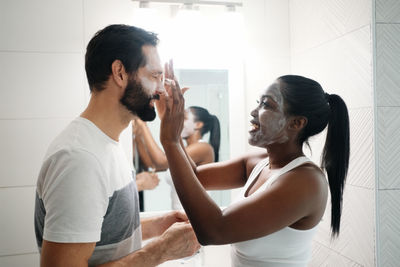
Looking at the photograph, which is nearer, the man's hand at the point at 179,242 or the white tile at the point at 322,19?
Result: the man's hand at the point at 179,242

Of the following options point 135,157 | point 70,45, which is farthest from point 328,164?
point 70,45

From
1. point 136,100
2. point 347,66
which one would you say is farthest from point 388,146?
point 136,100

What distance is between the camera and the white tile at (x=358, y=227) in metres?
1.07

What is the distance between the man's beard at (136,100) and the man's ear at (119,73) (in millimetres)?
15

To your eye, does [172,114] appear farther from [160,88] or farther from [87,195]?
[87,195]

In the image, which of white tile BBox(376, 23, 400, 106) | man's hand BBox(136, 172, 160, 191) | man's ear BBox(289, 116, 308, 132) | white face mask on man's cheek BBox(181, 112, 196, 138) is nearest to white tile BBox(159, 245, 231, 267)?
man's hand BBox(136, 172, 160, 191)

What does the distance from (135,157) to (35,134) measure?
0.37 metres

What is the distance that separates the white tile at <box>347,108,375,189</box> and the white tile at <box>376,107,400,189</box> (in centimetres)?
2

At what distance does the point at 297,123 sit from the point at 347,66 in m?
0.38

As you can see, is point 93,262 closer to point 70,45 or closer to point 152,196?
point 152,196

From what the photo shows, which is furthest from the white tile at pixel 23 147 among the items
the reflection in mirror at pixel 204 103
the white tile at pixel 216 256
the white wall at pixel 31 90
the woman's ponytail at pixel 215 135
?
the white tile at pixel 216 256

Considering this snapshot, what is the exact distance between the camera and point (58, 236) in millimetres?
650

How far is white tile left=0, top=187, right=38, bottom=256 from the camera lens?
123 cm

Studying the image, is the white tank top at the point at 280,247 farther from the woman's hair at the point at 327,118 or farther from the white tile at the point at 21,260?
the white tile at the point at 21,260
